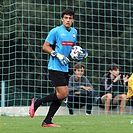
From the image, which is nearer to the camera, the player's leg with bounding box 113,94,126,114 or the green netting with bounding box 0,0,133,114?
the player's leg with bounding box 113,94,126,114

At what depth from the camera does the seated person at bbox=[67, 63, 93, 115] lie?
18.5 meters

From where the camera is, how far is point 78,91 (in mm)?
18594

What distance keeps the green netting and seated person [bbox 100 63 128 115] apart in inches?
54.5

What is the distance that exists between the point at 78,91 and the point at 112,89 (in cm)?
107

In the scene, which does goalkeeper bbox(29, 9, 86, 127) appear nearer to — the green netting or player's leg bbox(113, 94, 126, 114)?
player's leg bbox(113, 94, 126, 114)

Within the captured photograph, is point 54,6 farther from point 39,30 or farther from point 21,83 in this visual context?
point 21,83

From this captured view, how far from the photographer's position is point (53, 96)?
38.2 ft

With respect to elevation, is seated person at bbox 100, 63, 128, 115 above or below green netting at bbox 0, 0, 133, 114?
below

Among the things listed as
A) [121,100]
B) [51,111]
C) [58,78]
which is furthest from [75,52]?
[121,100]

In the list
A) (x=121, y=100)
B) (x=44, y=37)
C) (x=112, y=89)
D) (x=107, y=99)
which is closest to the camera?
(x=107, y=99)

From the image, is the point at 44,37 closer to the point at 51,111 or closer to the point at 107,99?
the point at 107,99

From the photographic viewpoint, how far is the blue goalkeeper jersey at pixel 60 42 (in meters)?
11.4

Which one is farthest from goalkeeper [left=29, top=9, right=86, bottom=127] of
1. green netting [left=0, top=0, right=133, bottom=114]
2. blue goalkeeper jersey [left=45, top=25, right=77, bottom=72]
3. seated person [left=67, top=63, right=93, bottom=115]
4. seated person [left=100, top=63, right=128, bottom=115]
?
green netting [left=0, top=0, right=133, bottom=114]

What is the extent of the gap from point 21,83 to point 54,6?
2653 mm
